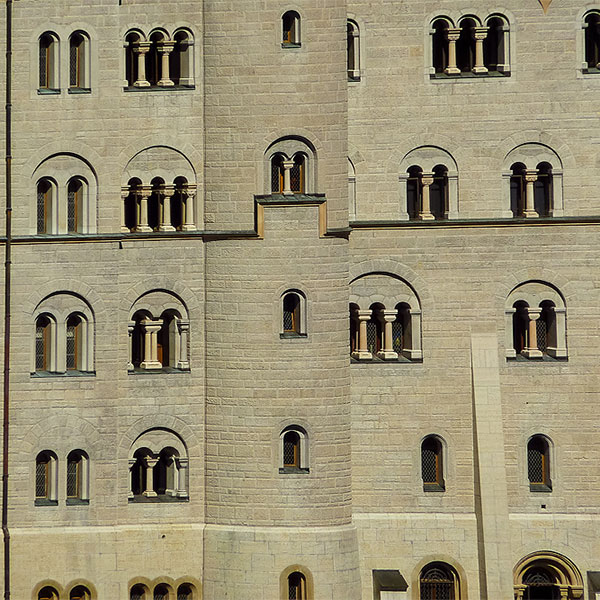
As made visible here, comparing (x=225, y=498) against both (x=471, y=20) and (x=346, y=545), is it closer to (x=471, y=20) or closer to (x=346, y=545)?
(x=346, y=545)

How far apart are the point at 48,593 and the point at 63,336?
5827mm

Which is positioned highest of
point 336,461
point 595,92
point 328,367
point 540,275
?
point 595,92

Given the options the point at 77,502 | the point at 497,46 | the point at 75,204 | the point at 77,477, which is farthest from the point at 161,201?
the point at 497,46

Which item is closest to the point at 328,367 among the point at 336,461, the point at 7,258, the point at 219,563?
the point at 336,461

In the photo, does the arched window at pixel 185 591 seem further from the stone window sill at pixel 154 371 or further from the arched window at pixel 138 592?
the stone window sill at pixel 154 371

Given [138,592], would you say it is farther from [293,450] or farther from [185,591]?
[293,450]

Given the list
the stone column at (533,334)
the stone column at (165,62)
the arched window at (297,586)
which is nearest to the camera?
the arched window at (297,586)

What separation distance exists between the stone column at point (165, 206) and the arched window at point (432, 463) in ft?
25.4

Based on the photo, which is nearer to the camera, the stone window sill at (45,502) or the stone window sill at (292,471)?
the stone window sill at (292,471)

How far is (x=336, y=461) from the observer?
33.2m

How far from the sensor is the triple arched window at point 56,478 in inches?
1320

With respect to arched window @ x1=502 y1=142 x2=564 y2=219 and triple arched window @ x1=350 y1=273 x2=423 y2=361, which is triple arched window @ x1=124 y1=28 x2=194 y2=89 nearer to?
triple arched window @ x1=350 y1=273 x2=423 y2=361

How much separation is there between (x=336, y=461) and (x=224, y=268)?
5032 millimetres

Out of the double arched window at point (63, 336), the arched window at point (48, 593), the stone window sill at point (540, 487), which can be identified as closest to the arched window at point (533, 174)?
the stone window sill at point (540, 487)
